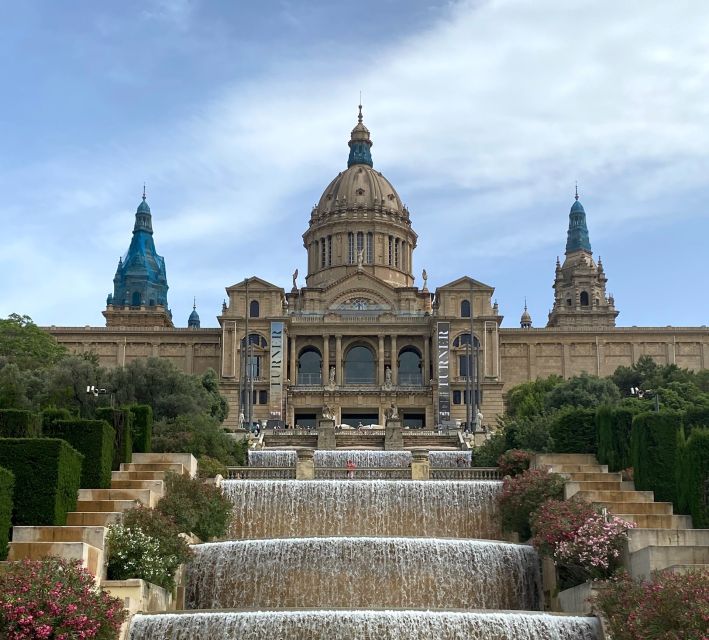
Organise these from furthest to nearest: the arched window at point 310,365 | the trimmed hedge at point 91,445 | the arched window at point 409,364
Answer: the arched window at point 409,364 < the arched window at point 310,365 < the trimmed hedge at point 91,445

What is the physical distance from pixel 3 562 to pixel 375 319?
6492cm

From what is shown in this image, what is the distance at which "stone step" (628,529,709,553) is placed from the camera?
2844 cm

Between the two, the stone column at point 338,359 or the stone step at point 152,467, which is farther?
the stone column at point 338,359

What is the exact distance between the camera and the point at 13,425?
32.9 m

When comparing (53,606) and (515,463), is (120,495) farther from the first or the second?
(515,463)

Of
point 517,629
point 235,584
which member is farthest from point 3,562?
point 517,629

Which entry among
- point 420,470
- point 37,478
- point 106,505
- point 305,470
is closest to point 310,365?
point 420,470

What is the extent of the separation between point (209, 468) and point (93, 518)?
860 cm

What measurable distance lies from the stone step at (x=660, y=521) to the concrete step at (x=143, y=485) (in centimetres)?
1271

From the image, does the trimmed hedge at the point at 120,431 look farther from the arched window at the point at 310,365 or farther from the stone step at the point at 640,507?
the arched window at the point at 310,365

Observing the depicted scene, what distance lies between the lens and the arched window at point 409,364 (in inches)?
3505

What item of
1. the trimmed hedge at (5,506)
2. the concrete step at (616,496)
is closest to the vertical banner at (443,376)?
the concrete step at (616,496)

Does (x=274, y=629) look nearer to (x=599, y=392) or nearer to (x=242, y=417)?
(x=599, y=392)

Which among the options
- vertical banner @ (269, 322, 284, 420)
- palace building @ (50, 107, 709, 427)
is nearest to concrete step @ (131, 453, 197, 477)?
palace building @ (50, 107, 709, 427)
